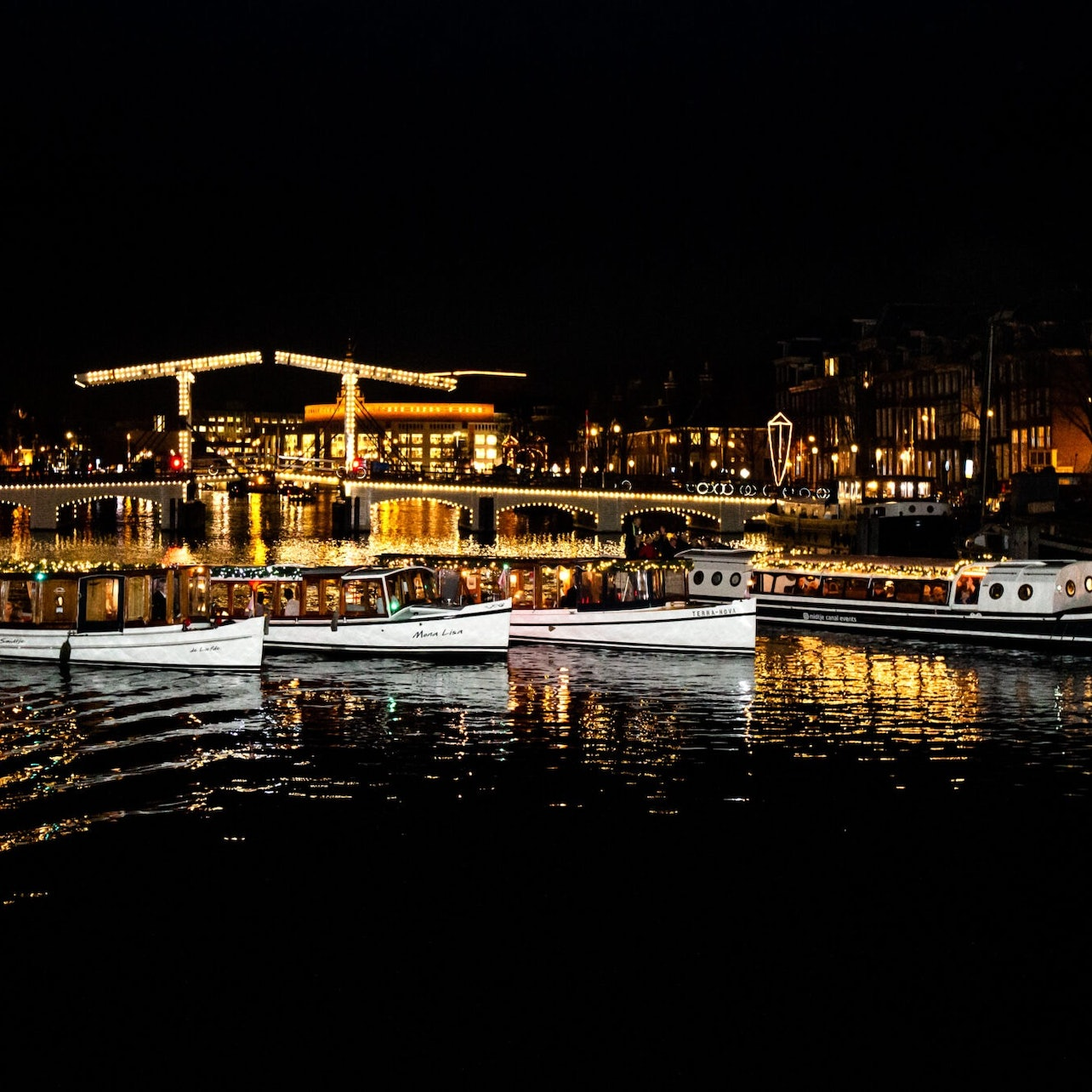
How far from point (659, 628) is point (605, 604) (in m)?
2.49

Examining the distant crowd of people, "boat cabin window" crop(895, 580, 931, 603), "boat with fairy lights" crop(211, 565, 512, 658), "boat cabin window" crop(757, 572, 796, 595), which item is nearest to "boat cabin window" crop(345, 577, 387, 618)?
"boat with fairy lights" crop(211, 565, 512, 658)

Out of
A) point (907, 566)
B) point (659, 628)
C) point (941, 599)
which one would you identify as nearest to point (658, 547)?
point (907, 566)

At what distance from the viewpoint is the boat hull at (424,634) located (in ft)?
143

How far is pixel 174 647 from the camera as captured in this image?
132 ft

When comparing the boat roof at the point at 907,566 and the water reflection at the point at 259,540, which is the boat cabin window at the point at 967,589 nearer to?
the boat roof at the point at 907,566

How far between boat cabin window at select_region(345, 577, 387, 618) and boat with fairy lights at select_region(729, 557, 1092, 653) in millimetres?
16096

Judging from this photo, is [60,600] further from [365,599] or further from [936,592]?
[936,592]

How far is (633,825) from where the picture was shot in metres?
23.9

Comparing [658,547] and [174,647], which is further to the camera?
[658,547]

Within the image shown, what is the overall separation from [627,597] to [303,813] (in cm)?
2488

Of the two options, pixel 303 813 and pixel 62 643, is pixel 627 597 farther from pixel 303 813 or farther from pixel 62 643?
pixel 303 813

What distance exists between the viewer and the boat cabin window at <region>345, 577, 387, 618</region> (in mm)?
44312

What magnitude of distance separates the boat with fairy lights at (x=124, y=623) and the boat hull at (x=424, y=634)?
379 cm

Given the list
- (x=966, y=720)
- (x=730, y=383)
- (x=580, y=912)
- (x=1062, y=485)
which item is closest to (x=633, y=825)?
(x=580, y=912)
